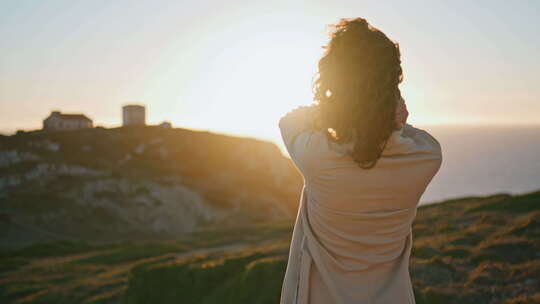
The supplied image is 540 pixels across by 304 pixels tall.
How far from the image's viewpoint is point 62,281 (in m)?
15.6

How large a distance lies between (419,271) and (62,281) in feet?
44.6

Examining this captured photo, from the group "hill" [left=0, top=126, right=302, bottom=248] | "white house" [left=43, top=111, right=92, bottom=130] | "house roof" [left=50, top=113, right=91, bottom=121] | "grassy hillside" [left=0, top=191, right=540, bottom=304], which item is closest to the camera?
"grassy hillside" [left=0, top=191, right=540, bottom=304]

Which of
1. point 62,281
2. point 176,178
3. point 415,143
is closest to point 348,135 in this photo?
point 415,143

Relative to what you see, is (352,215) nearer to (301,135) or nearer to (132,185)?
(301,135)

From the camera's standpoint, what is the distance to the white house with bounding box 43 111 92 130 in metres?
82.9

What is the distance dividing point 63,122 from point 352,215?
91.9m

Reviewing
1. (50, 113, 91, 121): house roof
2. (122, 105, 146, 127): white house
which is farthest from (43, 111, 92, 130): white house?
(122, 105, 146, 127): white house

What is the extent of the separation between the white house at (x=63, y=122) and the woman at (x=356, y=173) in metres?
90.5

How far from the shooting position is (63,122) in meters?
83.3

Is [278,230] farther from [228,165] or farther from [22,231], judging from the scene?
[228,165]

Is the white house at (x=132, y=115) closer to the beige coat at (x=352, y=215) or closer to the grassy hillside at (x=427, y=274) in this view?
the grassy hillside at (x=427, y=274)

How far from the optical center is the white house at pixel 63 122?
3265 inches

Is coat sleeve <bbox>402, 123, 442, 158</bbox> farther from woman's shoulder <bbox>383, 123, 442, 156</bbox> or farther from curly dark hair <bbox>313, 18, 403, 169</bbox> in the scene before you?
curly dark hair <bbox>313, 18, 403, 169</bbox>

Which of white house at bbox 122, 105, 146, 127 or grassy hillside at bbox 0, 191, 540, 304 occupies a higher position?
white house at bbox 122, 105, 146, 127
